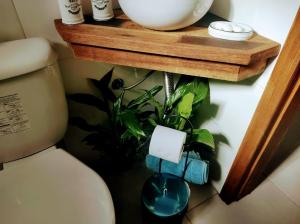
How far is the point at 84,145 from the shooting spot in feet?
4.19

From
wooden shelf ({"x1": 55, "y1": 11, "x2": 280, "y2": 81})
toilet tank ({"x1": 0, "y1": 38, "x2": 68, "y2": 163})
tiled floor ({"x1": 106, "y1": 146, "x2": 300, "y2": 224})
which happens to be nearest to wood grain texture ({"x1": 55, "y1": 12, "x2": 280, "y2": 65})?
wooden shelf ({"x1": 55, "y1": 11, "x2": 280, "y2": 81})

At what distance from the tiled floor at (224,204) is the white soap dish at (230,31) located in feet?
2.87

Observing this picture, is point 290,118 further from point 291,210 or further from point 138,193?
point 138,193

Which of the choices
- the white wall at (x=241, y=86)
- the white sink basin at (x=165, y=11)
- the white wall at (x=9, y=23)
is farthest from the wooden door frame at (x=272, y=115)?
the white wall at (x=9, y=23)

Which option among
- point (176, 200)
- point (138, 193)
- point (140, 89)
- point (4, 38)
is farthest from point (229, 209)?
point (4, 38)

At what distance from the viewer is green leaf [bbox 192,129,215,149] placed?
2.78 ft

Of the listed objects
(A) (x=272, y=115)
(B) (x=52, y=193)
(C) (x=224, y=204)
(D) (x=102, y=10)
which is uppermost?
(D) (x=102, y=10)

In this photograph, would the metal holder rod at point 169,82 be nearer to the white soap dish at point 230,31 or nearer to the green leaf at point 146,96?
the green leaf at point 146,96

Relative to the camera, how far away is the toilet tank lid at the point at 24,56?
2.25 ft

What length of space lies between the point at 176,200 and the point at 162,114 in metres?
0.44

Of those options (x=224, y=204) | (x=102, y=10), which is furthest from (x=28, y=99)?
(x=224, y=204)

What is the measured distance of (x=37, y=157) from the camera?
0.87 m

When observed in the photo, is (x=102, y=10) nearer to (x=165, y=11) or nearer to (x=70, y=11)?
(x=70, y=11)

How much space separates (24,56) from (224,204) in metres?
1.13
